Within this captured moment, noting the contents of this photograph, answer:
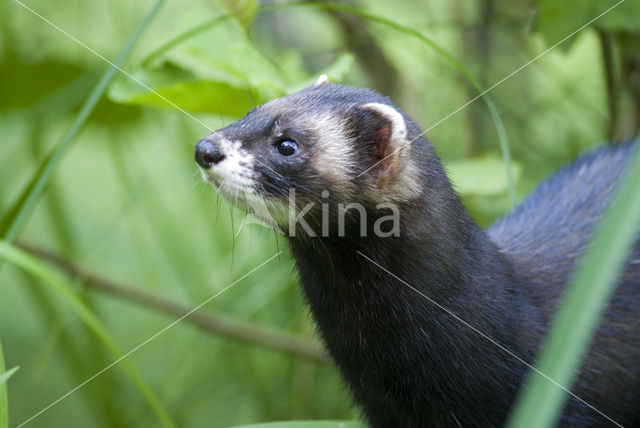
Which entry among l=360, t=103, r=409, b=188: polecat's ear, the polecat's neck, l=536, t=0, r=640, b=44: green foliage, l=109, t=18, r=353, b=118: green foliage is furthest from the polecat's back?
l=109, t=18, r=353, b=118: green foliage

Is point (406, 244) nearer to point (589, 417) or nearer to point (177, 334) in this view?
point (589, 417)

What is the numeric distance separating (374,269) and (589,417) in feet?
1.98

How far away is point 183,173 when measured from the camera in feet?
13.5

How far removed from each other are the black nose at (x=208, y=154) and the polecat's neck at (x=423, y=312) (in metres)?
0.28

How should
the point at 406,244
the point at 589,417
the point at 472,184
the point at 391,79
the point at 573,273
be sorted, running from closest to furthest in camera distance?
the point at 406,244
the point at 589,417
the point at 573,273
the point at 472,184
the point at 391,79

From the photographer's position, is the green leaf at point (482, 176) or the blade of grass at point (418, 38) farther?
the green leaf at point (482, 176)

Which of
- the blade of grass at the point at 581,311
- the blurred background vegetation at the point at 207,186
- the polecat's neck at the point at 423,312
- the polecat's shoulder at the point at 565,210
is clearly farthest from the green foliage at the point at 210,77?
the blade of grass at the point at 581,311

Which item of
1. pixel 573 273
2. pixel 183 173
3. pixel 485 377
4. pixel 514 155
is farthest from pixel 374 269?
pixel 183 173

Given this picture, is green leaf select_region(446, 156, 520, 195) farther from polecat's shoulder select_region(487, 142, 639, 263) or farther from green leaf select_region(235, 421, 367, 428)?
green leaf select_region(235, 421, 367, 428)

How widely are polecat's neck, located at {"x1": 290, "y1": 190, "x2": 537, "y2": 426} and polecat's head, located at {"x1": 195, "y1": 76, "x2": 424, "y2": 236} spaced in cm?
9

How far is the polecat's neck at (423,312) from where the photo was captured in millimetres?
1479

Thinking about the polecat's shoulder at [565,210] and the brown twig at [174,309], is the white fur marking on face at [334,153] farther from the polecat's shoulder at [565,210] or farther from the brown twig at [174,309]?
the brown twig at [174,309]

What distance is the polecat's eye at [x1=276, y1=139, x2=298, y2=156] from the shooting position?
57.1 inches

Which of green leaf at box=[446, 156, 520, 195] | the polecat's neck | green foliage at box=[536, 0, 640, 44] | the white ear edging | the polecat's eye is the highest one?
green foliage at box=[536, 0, 640, 44]
